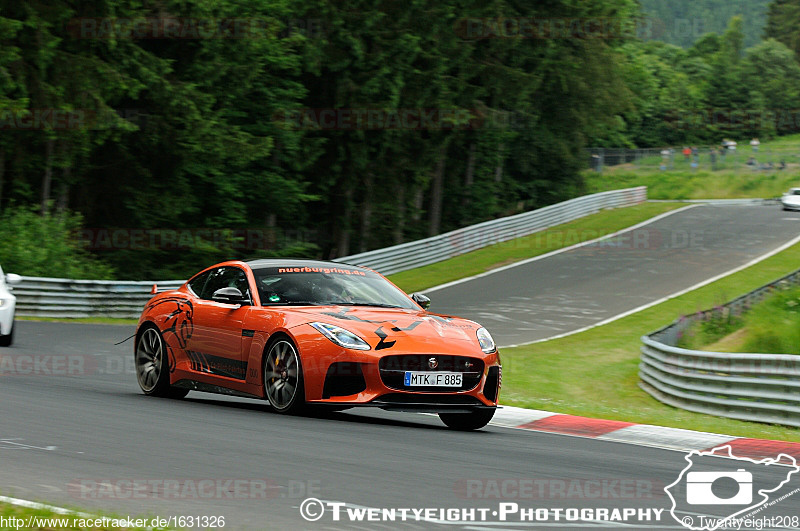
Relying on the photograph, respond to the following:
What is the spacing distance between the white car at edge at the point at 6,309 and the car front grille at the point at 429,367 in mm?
8843

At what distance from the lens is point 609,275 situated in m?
34.7

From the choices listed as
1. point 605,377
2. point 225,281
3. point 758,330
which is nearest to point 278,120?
point 605,377

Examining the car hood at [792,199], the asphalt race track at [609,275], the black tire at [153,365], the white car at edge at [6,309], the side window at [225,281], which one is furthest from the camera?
the car hood at [792,199]

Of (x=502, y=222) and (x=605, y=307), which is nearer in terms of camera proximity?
(x=605, y=307)

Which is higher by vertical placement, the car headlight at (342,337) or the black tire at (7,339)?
the car headlight at (342,337)

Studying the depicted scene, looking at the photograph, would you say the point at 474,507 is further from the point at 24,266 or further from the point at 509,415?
the point at 24,266

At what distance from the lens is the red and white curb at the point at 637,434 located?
9500 mm

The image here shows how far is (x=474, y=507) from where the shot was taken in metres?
6.00

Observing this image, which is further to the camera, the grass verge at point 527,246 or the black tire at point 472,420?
the grass verge at point 527,246

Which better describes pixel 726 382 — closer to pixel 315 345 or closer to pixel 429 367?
pixel 429 367

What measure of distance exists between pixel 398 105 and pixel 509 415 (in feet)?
110

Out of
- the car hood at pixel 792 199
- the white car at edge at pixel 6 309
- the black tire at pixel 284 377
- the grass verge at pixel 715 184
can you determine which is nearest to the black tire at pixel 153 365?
the black tire at pixel 284 377

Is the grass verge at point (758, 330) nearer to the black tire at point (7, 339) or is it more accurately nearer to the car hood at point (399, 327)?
the car hood at point (399, 327)

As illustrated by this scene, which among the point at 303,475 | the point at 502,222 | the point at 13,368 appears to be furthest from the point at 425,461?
the point at 502,222
